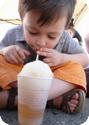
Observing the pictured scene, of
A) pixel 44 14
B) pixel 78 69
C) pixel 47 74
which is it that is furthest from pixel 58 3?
pixel 47 74

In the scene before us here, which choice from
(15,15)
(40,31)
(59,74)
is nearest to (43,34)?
(40,31)

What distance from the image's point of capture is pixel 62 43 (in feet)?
3.42

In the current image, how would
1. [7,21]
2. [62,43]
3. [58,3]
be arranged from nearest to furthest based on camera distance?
[58,3]
[62,43]
[7,21]

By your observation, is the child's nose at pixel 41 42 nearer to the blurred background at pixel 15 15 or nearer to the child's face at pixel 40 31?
the child's face at pixel 40 31

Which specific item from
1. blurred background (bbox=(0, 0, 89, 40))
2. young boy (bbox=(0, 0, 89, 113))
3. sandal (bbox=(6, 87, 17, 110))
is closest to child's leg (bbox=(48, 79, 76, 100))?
young boy (bbox=(0, 0, 89, 113))

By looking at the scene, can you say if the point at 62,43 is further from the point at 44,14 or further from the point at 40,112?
the point at 40,112

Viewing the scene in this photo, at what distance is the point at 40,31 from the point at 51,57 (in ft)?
0.27

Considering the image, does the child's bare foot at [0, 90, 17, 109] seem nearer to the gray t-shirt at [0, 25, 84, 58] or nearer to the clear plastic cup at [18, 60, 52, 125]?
the clear plastic cup at [18, 60, 52, 125]

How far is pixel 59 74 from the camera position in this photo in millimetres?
889

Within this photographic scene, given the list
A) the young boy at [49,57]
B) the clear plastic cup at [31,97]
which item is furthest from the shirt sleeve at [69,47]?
the clear plastic cup at [31,97]

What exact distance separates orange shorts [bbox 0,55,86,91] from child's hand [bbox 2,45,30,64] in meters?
0.02

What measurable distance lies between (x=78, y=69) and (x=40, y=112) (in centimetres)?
27

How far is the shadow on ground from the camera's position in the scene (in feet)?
2.46

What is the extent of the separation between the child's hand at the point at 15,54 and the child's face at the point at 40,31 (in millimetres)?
39
